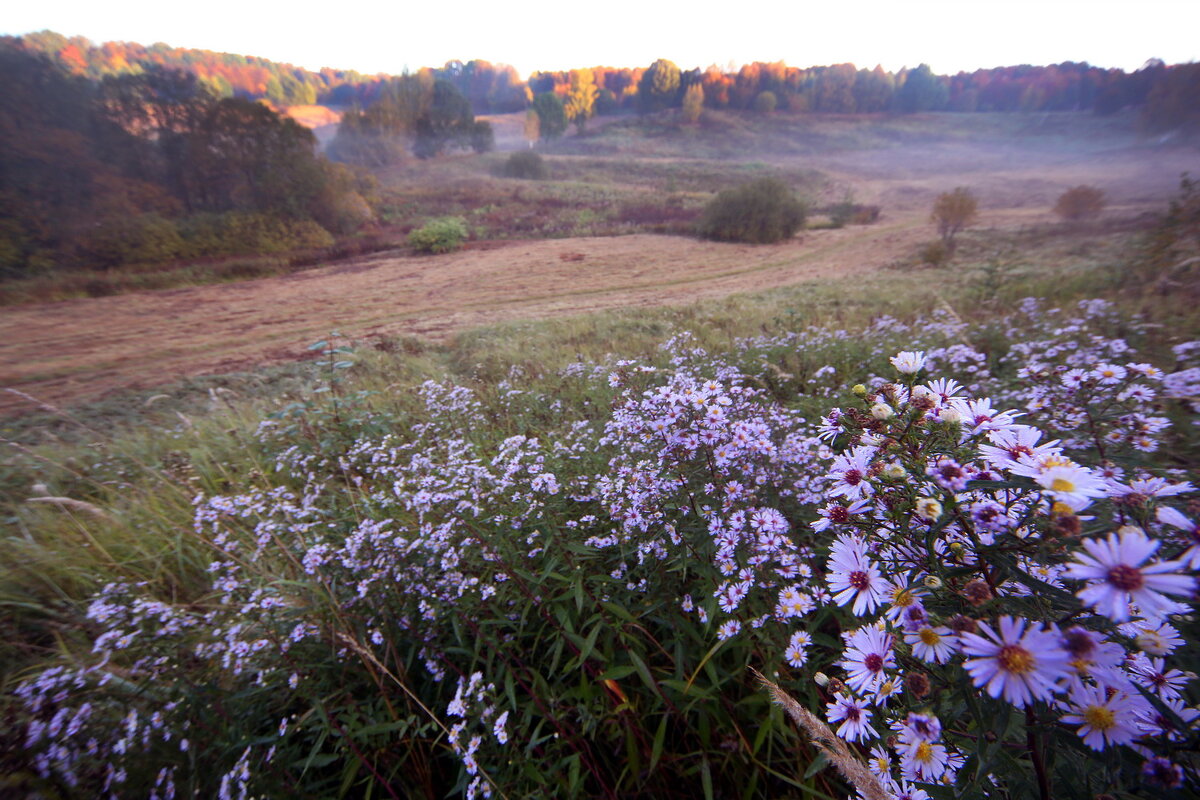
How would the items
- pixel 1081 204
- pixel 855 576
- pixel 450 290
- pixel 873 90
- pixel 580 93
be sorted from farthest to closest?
pixel 580 93, pixel 873 90, pixel 1081 204, pixel 450 290, pixel 855 576

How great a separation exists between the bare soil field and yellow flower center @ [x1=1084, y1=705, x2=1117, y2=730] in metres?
7.99

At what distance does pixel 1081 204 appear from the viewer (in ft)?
37.3

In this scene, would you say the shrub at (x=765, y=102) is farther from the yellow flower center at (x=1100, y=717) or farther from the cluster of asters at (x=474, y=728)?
the yellow flower center at (x=1100, y=717)

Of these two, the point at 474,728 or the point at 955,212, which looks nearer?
the point at 474,728

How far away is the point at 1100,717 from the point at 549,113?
47.5 metres

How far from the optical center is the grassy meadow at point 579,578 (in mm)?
710

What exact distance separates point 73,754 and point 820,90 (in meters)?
42.9

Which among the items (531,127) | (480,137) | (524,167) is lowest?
(524,167)

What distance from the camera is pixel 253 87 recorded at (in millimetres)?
14398

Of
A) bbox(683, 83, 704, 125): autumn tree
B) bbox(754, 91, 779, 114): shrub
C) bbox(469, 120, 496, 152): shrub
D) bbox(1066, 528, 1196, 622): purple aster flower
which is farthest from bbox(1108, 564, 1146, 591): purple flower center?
bbox(683, 83, 704, 125): autumn tree

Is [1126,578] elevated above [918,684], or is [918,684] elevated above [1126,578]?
[1126,578]

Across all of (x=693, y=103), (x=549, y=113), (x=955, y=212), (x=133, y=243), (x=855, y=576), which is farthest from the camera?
(x=549, y=113)

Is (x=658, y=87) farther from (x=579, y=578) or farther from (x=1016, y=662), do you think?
(x=1016, y=662)

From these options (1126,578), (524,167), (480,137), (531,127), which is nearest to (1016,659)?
(1126,578)
